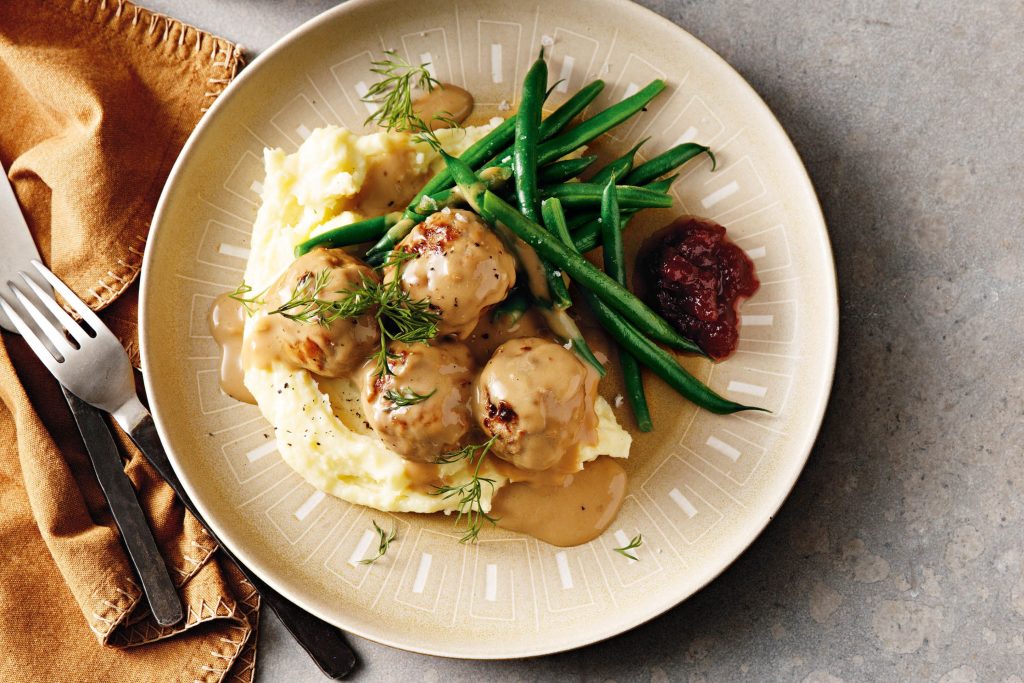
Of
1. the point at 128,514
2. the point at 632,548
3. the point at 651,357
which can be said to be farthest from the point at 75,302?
the point at 632,548

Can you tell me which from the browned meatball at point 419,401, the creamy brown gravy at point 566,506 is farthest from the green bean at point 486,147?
the creamy brown gravy at point 566,506

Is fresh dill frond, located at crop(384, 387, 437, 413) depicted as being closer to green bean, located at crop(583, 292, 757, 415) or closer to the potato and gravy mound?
the potato and gravy mound

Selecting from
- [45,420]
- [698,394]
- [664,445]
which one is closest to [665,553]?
[664,445]

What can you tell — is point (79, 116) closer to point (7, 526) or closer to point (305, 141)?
point (305, 141)

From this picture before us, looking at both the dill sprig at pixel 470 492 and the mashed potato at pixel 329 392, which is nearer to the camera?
the dill sprig at pixel 470 492

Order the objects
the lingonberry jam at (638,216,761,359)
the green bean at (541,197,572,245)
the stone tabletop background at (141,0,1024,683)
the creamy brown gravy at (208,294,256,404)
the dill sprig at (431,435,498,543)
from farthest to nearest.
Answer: the creamy brown gravy at (208,294,256,404) < the stone tabletop background at (141,0,1024,683) < the lingonberry jam at (638,216,761,359) < the green bean at (541,197,572,245) < the dill sprig at (431,435,498,543)

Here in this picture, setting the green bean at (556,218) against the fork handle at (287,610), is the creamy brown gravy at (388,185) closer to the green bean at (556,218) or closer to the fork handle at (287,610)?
the green bean at (556,218)

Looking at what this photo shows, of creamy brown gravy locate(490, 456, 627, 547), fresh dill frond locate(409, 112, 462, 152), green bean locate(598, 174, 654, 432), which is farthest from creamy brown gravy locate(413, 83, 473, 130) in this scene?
creamy brown gravy locate(490, 456, 627, 547)
